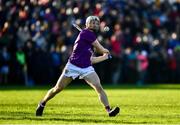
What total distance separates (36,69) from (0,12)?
10.8 ft

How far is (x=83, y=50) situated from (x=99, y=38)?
17595 millimetres

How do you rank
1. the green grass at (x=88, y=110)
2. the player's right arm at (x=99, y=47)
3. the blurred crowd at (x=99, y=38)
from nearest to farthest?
the green grass at (x=88, y=110) < the player's right arm at (x=99, y=47) < the blurred crowd at (x=99, y=38)

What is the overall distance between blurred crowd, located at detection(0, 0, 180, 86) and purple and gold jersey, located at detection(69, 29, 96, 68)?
52.4 ft

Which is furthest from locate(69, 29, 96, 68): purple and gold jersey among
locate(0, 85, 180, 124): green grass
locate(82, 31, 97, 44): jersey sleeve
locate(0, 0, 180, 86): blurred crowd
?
locate(0, 0, 180, 86): blurred crowd

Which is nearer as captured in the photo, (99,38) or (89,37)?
(89,37)

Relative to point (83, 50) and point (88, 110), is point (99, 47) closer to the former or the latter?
point (83, 50)

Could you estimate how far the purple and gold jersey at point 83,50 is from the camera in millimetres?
16406

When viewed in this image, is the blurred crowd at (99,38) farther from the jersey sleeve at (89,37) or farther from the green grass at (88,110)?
the jersey sleeve at (89,37)

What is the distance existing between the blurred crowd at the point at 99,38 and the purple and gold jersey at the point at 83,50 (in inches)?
628

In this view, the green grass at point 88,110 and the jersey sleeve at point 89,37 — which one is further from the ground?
the jersey sleeve at point 89,37

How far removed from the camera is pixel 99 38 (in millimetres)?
34000

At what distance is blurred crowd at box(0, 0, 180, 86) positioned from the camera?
3291 cm

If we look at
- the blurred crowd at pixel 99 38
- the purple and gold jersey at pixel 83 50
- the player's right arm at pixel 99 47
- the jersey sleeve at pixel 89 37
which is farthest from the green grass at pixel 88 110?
the blurred crowd at pixel 99 38

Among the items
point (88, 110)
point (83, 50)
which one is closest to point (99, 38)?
point (88, 110)
